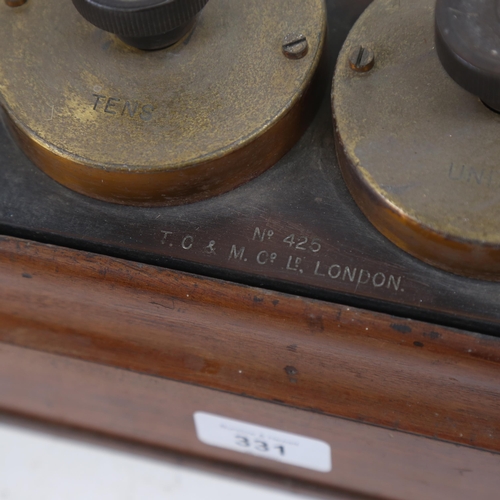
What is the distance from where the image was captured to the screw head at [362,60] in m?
0.74

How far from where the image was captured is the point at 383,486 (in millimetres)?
921

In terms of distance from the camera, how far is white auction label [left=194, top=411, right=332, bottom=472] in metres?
0.87

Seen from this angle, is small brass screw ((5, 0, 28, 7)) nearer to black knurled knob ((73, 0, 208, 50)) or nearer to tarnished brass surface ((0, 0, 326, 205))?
tarnished brass surface ((0, 0, 326, 205))

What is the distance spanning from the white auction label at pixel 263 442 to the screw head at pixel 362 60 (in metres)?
0.39

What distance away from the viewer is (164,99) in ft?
2.49

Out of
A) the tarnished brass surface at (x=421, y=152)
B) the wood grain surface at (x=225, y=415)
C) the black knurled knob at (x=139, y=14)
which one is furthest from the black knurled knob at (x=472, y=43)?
the wood grain surface at (x=225, y=415)

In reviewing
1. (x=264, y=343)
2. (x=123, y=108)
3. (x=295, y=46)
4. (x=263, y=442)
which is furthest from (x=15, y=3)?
(x=263, y=442)

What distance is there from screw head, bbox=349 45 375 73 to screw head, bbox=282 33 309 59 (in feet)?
0.15

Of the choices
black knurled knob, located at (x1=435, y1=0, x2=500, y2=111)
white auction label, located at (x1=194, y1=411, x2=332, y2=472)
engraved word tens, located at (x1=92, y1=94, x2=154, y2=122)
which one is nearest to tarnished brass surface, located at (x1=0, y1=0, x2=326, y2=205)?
engraved word tens, located at (x1=92, y1=94, x2=154, y2=122)

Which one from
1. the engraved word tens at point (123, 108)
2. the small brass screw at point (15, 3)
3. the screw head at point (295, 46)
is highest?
the small brass screw at point (15, 3)

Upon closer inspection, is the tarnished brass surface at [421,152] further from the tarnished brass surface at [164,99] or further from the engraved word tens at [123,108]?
the engraved word tens at [123,108]

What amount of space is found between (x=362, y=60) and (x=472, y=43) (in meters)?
0.13

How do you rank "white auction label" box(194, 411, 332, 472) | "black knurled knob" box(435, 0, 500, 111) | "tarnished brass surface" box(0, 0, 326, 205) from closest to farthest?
"black knurled knob" box(435, 0, 500, 111) → "tarnished brass surface" box(0, 0, 326, 205) → "white auction label" box(194, 411, 332, 472)

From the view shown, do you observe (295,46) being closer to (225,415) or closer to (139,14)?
(139,14)
